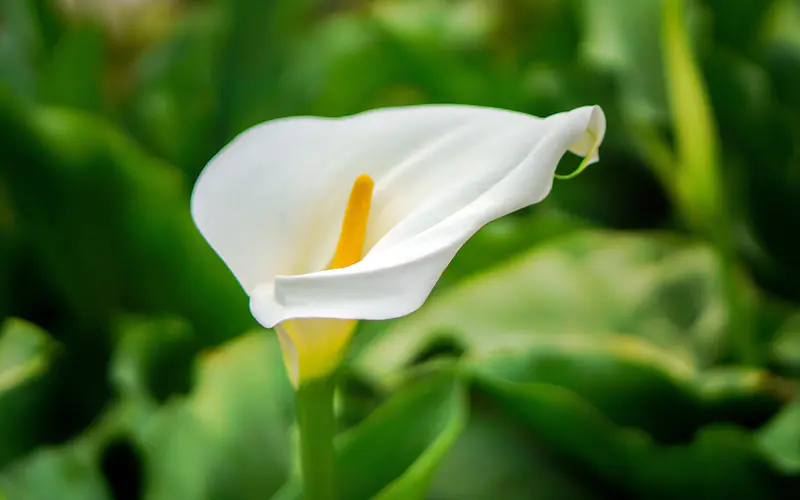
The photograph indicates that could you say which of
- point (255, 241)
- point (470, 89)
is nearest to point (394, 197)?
point (255, 241)

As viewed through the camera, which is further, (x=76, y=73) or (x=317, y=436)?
(x=76, y=73)

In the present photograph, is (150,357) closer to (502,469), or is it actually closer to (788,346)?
(502,469)

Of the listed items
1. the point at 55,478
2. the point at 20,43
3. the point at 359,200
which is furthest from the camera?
the point at 20,43

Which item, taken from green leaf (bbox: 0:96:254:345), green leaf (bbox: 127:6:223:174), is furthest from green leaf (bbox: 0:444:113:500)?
green leaf (bbox: 127:6:223:174)

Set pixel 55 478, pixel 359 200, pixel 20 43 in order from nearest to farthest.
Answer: pixel 359 200
pixel 55 478
pixel 20 43

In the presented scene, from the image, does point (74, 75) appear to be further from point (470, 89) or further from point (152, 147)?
point (470, 89)

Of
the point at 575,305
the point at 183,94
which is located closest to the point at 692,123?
the point at 575,305

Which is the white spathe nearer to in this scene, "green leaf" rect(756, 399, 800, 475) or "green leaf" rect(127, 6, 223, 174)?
"green leaf" rect(756, 399, 800, 475)

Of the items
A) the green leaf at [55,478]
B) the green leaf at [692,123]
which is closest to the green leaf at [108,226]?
the green leaf at [55,478]
